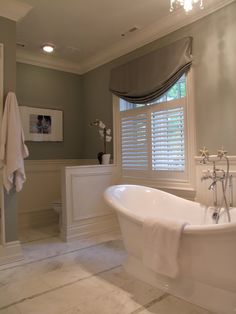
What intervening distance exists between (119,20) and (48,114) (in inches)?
73.0

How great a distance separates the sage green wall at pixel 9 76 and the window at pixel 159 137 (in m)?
1.62

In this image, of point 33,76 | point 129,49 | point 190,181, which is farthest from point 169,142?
point 33,76

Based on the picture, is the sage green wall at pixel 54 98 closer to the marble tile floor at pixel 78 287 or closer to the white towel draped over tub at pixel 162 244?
the marble tile floor at pixel 78 287

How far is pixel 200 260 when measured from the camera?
72.2 inches

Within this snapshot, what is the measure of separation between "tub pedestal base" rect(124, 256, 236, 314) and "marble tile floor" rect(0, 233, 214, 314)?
0.05 m

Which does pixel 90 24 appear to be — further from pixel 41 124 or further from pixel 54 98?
pixel 41 124

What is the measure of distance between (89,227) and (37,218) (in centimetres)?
101

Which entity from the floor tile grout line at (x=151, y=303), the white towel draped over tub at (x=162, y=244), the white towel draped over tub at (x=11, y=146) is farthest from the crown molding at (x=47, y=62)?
the floor tile grout line at (x=151, y=303)

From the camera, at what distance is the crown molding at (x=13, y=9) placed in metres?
2.69

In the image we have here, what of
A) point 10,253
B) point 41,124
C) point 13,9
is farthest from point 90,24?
point 10,253

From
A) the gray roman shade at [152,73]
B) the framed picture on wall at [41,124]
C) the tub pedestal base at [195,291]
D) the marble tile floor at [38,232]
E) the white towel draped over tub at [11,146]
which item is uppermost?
the gray roman shade at [152,73]

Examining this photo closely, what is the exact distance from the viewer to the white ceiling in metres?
2.78

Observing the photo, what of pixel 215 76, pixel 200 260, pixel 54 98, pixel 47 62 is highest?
pixel 47 62

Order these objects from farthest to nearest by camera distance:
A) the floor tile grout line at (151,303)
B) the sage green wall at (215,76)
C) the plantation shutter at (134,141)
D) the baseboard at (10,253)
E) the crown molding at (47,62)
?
the crown molding at (47,62)
the plantation shutter at (134,141)
the baseboard at (10,253)
the sage green wall at (215,76)
the floor tile grout line at (151,303)
